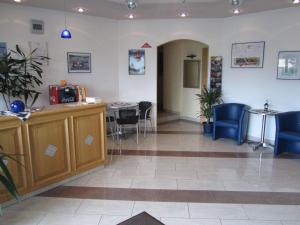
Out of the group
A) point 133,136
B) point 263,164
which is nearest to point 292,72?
point 263,164

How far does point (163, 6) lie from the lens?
5.26 meters

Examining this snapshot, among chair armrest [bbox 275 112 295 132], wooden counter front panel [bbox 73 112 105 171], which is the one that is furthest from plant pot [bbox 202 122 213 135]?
wooden counter front panel [bbox 73 112 105 171]

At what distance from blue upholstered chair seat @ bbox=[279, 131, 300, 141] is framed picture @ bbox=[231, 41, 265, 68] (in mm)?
1691

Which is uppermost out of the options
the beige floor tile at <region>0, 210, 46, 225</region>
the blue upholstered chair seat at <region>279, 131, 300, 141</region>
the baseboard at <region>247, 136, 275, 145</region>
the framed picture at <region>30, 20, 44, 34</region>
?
the framed picture at <region>30, 20, 44, 34</region>

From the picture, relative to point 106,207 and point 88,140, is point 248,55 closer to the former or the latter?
point 88,140

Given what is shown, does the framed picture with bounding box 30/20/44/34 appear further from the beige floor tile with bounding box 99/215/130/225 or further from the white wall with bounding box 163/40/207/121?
the white wall with bounding box 163/40/207/121

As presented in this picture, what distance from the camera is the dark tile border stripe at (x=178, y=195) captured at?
3.28m

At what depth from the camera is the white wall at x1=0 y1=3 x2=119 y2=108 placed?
16.2 feet

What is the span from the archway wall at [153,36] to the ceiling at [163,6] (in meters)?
0.54

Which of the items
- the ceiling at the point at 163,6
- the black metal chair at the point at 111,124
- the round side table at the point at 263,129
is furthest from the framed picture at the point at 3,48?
the round side table at the point at 263,129

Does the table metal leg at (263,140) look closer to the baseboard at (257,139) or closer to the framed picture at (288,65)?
the baseboard at (257,139)

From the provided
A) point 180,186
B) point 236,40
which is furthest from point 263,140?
point 180,186

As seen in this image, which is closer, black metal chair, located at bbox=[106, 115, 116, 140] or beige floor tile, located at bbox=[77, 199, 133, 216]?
beige floor tile, located at bbox=[77, 199, 133, 216]

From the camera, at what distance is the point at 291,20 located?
5152 millimetres
